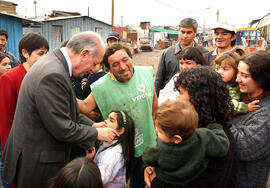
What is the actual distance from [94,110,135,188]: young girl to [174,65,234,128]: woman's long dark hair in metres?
0.97

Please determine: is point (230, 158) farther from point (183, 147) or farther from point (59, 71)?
point (59, 71)

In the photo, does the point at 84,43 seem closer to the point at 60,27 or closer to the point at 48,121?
the point at 48,121

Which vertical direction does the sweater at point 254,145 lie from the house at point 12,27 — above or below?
below

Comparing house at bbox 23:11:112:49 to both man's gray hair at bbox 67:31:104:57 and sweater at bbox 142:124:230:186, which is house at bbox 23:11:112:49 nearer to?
man's gray hair at bbox 67:31:104:57

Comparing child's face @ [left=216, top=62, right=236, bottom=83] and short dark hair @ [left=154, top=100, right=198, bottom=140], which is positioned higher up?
child's face @ [left=216, top=62, right=236, bottom=83]

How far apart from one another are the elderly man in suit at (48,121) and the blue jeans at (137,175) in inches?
29.2

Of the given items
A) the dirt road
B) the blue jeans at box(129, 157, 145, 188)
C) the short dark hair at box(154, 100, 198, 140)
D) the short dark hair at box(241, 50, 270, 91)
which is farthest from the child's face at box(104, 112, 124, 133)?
the dirt road

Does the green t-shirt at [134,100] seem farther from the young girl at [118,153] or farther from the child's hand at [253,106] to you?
the child's hand at [253,106]

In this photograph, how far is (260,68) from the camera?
5.50 ft

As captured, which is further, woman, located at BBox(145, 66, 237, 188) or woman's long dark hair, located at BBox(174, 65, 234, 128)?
woman's long dark hair, located at BBox(174, 65, 234, 128)

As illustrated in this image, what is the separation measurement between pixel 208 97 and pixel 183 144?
1.27 feet

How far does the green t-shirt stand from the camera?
8.01 ft

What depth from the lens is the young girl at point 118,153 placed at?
2111 mm

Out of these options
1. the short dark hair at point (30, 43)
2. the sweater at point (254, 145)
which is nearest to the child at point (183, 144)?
the sweater at point (254, 145)
